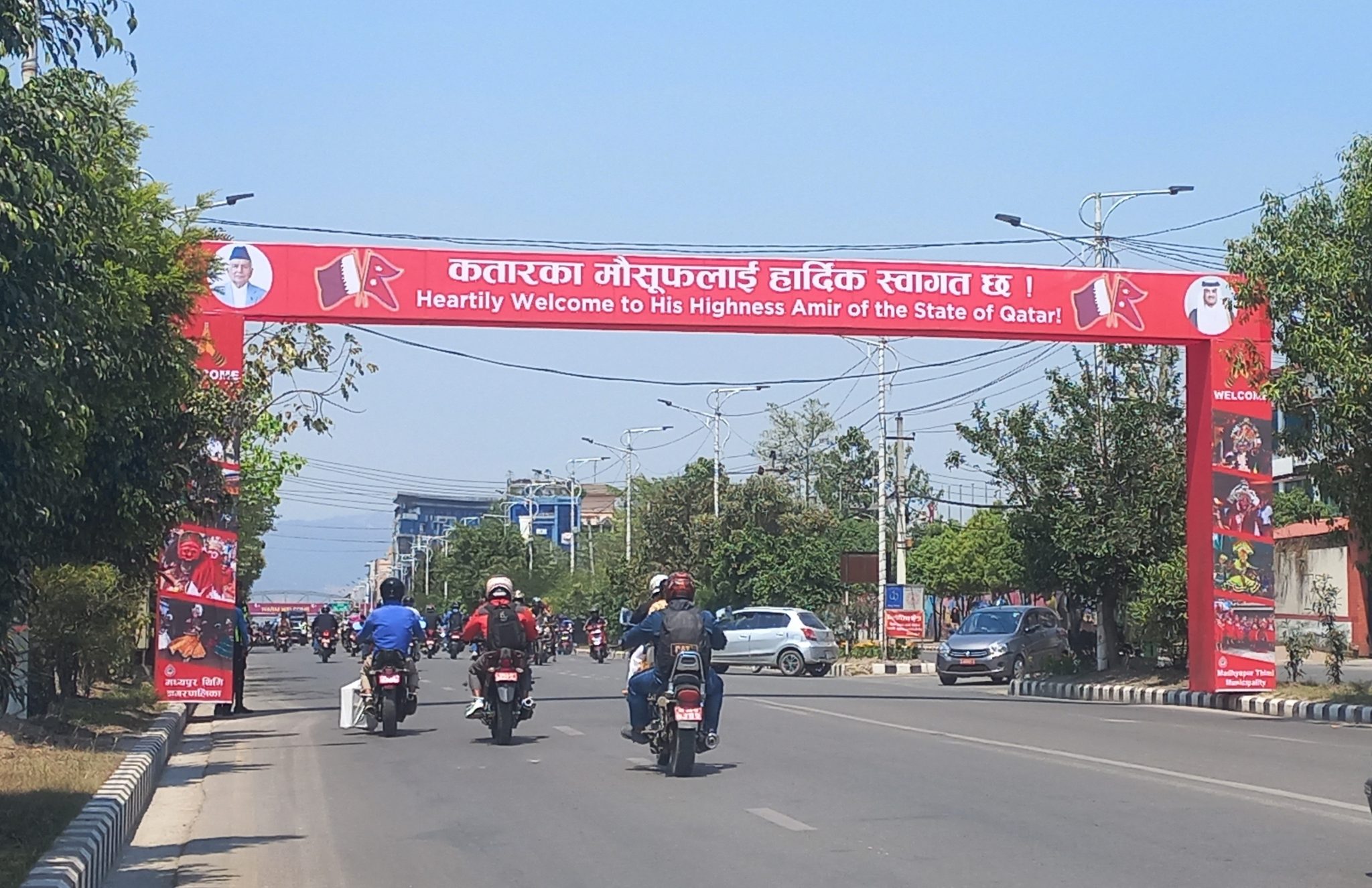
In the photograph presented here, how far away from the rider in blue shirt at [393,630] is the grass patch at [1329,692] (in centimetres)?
1302

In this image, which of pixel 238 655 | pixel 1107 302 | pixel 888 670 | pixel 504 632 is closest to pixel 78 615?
pixel 238 655

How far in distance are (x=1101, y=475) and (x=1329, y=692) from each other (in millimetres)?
6040

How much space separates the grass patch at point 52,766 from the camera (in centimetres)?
882

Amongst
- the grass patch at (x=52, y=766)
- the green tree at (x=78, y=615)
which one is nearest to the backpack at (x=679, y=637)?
the grass patch at (x=52, y=766)

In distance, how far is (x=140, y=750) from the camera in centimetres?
1391

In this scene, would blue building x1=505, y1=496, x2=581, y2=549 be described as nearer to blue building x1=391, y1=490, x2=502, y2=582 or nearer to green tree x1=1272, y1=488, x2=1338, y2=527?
blue building x1=391, y1=490, x2=502, y2=582

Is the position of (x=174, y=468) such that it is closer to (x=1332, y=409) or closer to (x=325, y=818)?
(x=325, y=818)

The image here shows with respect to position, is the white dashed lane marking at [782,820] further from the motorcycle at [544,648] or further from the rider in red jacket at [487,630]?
the motorcycle at [544,648]

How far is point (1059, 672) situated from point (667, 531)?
32.5 metres

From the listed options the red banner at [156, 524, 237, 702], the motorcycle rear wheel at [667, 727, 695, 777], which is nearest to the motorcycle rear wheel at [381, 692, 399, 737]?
the red banner at [156, 524, 237, 702]

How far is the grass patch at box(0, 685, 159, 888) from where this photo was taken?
8820mm

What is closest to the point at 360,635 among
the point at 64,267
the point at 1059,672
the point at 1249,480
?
the point at 64,267

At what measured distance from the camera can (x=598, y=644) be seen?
4956 cm

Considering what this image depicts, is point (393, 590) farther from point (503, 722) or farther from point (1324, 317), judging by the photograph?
point (1324, 317)
